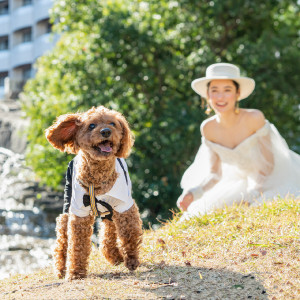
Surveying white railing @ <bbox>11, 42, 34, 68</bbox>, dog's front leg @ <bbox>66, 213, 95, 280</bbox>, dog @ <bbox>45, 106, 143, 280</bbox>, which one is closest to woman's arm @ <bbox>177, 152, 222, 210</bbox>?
dog @ <bbox>45, 106, 143, 280</bbox>

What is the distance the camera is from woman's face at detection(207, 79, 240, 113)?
5.75 m

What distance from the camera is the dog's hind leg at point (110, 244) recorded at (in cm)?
436

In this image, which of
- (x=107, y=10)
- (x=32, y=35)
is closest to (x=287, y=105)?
(x=107, y=10)

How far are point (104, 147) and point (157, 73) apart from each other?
8060 mm

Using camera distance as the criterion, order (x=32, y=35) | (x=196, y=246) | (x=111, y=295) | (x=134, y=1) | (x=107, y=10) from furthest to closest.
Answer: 1. (x=32, y=35)
2. (x=134, y=1)
3. (x=107, y=10)
4. (x=196, y=246)
5. (x=111, y=295)

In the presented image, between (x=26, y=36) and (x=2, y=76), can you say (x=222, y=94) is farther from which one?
(x=2, y=76)

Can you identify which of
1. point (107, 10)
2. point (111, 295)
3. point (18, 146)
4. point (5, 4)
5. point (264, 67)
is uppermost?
point (5, 4)

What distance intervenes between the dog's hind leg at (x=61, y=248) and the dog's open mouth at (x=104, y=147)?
0.87 metres

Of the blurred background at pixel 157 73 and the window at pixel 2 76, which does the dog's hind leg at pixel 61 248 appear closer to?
the blurred background at pixel 157 73

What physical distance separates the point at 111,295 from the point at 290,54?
9516 mm

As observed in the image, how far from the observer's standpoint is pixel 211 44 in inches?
471

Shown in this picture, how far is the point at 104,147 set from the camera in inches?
143

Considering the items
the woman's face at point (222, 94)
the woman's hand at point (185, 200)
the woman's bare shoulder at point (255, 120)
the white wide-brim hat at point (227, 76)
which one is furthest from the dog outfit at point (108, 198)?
the woman's bare shoulder at point (255, 120)

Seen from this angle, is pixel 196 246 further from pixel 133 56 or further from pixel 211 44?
pixel 211 44
